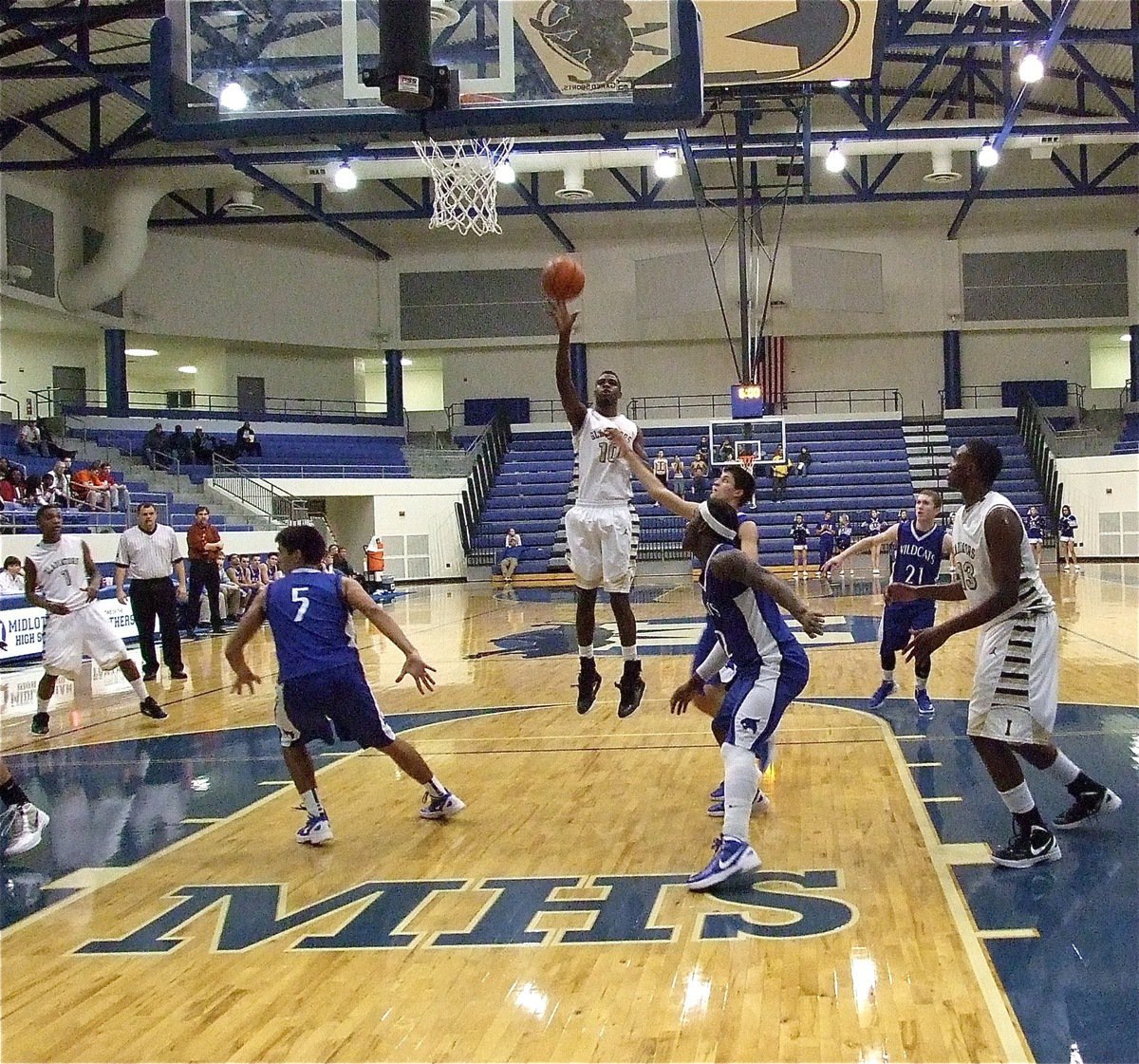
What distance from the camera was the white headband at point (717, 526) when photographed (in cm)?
498

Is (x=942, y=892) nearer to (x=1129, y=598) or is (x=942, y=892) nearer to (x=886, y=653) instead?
(x=886, y=653)

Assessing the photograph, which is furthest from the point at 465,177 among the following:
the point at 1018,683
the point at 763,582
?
the point at 1018,683

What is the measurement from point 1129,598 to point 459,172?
11877mm

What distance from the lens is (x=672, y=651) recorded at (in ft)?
42.3

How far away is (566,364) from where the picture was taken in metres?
6.07

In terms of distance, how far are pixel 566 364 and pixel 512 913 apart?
2.86 m

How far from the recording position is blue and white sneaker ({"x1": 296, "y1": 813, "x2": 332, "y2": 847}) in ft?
18.2

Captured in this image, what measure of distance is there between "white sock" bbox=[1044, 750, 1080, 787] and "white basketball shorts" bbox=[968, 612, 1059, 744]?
10.3 inches

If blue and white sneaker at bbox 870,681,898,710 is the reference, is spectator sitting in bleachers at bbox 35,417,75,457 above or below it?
above

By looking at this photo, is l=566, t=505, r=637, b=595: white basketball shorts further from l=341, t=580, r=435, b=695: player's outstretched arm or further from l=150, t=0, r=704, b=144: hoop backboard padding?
l=150, t=0, r=704, b=144: hoop backboard padding

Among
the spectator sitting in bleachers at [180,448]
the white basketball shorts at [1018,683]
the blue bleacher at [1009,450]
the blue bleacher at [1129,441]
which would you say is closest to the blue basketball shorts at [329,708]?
the white basketball shorts at [1018,683]

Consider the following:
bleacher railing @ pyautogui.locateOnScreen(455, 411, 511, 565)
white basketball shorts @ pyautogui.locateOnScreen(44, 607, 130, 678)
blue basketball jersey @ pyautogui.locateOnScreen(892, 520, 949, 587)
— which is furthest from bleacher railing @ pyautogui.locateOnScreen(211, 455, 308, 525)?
blue basketball jersey @ pyautogui.locateOnScreen(892, 520, 949, 587)

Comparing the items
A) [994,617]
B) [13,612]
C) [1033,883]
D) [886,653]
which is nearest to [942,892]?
[1033,883]

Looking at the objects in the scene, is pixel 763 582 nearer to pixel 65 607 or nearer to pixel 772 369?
pixel 65 607
